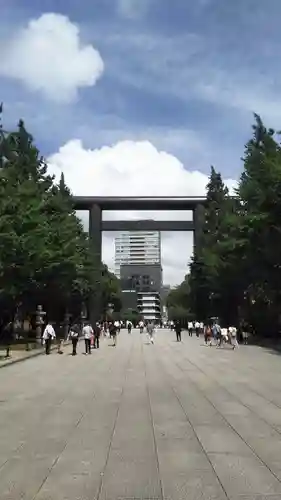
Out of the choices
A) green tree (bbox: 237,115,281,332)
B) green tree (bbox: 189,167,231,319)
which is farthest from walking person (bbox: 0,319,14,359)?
green tree (bbox: 189,167,231,319)

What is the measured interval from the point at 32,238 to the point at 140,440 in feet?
114

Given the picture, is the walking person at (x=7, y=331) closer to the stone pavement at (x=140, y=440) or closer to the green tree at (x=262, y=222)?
the green tree at (x=262, y=222)

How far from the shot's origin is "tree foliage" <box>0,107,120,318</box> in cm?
4007

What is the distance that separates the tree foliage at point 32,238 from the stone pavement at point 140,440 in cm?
1929

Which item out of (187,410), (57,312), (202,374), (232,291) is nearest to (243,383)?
(202,374)

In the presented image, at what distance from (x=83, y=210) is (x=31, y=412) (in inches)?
3951

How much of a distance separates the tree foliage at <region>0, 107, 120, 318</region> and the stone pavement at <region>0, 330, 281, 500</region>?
1929cm

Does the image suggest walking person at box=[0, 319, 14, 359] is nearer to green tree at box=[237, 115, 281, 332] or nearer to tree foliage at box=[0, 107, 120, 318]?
tree foliage at box=[0, 107, 120, 318]

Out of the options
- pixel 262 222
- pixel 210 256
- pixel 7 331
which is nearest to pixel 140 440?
pixel 262 222

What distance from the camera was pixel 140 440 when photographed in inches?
378

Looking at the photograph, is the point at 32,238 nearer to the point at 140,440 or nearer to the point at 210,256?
the point at 210,256

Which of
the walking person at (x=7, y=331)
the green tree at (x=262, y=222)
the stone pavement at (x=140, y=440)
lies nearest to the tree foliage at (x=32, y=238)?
the walking person at (x=7, y=331)

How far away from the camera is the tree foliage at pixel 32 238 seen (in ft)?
131

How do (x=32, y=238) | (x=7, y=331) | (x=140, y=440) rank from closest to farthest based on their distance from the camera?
(x=140, y=440)
(x=32, y=238)
(x=7, y=331)
